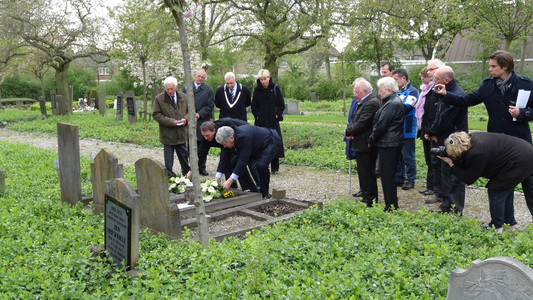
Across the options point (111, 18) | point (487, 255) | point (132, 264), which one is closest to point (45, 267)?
point (132, 264)

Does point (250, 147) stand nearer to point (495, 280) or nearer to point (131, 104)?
point (495, 280)

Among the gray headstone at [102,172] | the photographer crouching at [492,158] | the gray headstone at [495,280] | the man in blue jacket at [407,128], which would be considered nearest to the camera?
the gray headstone at [495,280]

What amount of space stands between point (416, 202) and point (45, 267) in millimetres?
5587

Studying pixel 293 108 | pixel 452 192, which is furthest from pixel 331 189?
pixel 293 108

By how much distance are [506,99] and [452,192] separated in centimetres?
145

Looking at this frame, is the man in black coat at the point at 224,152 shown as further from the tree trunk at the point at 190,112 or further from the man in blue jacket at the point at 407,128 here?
the man in blue jacket at the point at 407,128

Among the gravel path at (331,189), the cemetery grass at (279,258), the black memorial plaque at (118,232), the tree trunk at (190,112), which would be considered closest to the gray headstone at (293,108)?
the gravel path at (331,189)

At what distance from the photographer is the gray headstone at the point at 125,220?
407 centimetres

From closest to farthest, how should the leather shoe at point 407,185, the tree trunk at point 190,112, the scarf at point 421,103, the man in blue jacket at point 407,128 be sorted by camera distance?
1. the tree trunk at point 190,112
2. the scarf at point 421,103
3. the man in blue jacket at point 407,128
4. the leather shoe at point 407,185

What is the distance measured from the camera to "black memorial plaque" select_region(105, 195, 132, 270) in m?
4.07

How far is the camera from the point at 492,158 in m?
5.18

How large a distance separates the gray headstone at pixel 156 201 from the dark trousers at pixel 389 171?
305cm

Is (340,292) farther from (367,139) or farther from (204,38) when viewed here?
(204,38)

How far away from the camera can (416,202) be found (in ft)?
24.1
